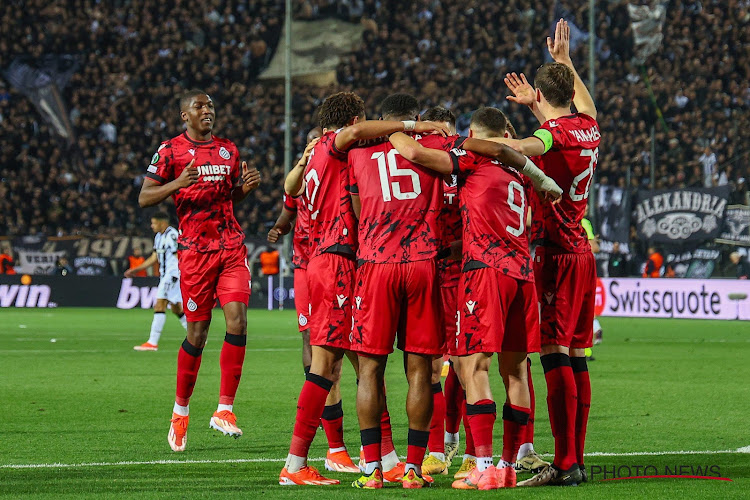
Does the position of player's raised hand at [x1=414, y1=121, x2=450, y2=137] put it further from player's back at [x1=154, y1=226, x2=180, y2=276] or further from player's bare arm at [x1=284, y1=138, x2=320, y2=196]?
player's back at [x1=154, y1=226, x2=180, y2=276]

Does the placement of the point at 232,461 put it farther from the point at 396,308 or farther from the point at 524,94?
the point at 524,94

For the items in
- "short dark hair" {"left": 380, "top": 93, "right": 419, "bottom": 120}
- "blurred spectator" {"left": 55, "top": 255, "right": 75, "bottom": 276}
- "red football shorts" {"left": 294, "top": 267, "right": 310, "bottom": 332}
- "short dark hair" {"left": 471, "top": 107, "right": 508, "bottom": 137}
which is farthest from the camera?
"blurred spectator" {"left": 55, "top": 255, "right": 75, "bottom": 276}

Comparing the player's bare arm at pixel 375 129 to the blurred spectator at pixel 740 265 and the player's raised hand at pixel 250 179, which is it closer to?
the player's raised hand at pixel 250 179

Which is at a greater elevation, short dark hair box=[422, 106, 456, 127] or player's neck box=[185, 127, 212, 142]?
short dark hair box=[422, 106, 456, 127]

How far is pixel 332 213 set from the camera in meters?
6.85

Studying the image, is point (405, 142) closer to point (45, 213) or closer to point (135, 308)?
point (135, 308)

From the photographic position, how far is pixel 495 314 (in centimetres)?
628

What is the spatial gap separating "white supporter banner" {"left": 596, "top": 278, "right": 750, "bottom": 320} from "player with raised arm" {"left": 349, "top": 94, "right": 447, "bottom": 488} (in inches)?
725

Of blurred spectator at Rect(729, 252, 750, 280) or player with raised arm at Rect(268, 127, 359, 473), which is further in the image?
blurred spectator at Rect(729, 252, 750, 280)

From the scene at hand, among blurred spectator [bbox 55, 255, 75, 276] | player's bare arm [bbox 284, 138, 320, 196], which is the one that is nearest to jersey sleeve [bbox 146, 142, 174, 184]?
player's bare arm [bbox 284, 138, 320, 196]

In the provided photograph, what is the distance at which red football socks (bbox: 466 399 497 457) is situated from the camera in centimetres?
623

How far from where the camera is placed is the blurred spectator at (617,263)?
87.5 ft

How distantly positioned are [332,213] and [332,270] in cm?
36

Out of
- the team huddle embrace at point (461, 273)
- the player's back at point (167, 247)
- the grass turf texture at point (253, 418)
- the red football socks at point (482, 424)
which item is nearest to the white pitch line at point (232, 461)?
the grass turf texture at point (253, 418)
